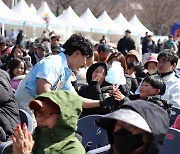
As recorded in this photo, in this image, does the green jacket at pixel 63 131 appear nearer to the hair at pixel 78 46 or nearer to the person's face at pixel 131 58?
the hair at pixel 78 46

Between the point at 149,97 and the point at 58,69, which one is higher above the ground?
the point at 58,69

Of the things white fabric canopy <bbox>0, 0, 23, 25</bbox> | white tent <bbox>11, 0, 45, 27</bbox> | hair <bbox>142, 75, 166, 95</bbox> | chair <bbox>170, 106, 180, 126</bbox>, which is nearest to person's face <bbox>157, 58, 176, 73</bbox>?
chair <bbox>170, 106, 180, 126</bbox>

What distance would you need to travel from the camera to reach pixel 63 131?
2.97 metres

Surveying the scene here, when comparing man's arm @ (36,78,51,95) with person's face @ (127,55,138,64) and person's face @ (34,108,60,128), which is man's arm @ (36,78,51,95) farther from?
person's face @ (127,55,138,64)

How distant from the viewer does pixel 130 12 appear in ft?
222

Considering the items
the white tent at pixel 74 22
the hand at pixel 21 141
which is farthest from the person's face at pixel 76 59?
the white tent at pixel 74 22

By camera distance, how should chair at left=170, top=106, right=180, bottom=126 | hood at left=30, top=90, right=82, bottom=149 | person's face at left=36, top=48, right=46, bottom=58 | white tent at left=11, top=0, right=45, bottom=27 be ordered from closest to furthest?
hood at left=30, top=90, right=82, bottom=149
chair at left=170, top=106, right=180, bottom=126
person's face at left=36, top=48, right=46, bottom=58
white tent at left=11, top=0, right=45, bottom=27

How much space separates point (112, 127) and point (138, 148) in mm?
226

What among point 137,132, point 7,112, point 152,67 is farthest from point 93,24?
point 137,132

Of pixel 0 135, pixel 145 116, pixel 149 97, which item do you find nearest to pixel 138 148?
pixel 145 116

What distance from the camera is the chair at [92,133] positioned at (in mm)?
4648

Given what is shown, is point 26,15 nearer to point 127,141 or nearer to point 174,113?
point 174,113

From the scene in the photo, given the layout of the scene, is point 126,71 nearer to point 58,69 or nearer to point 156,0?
point 58,69

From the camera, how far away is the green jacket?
9.66 feet
